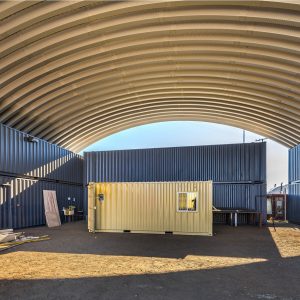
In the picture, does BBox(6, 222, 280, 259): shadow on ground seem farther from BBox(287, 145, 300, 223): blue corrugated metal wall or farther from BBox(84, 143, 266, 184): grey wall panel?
BBox(287, 145, 300, 223): blue corrugated metal wall

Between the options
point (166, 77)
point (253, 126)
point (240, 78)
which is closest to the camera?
point (240, 78)

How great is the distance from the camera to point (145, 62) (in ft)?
55.6

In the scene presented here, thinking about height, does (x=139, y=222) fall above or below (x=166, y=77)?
below

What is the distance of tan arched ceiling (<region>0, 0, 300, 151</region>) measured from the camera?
12.2m

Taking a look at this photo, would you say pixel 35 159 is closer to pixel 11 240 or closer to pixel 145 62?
pixel 11 240

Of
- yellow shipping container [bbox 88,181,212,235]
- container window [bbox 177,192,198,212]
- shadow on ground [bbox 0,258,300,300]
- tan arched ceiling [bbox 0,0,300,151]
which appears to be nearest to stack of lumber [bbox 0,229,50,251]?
yellow shipping container [bbox 88,181,212,235]

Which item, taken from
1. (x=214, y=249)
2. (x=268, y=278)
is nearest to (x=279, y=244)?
(x=214, y=249)

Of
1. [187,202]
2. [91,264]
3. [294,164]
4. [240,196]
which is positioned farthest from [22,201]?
[294,164]

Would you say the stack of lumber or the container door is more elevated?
the container door

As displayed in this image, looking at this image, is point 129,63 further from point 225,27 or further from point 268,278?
point 268,278

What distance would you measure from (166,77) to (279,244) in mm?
12623

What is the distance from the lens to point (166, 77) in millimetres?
19719

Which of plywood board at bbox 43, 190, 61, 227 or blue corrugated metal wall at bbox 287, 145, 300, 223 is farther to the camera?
blue corrugated metal wall at bbox 287, 145, 300, 223

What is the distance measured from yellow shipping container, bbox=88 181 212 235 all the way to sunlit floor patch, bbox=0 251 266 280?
5705mm
